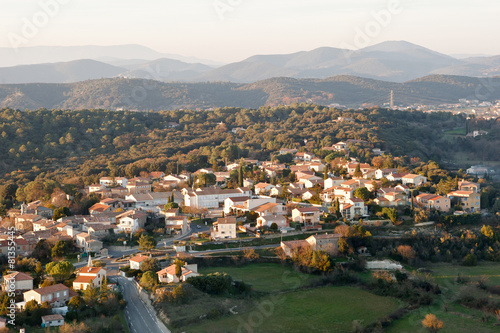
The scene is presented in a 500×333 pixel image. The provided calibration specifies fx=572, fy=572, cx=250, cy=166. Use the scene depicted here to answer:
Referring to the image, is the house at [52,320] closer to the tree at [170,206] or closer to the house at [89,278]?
the house at [89,278]

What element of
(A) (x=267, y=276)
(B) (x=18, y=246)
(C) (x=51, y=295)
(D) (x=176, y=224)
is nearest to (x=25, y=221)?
(B) (x=18, y=246)

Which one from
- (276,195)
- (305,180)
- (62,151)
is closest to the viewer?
(276,195)

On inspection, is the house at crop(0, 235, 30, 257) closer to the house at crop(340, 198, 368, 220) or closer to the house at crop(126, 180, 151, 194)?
the house at crop(126, 180, 151, 194)

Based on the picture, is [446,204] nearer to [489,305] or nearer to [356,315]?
[489,305]

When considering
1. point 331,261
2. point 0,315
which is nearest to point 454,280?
point 331,261

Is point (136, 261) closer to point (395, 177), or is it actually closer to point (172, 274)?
point (172, 274)

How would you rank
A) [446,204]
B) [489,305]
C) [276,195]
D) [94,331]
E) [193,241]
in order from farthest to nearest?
[276,195] → [446,204] → [193,241] → [489,305] → [94,331]

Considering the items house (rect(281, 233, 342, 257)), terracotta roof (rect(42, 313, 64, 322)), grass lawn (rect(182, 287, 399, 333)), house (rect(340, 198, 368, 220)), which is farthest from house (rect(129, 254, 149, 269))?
house (rect(340, 198, 368, 220))
